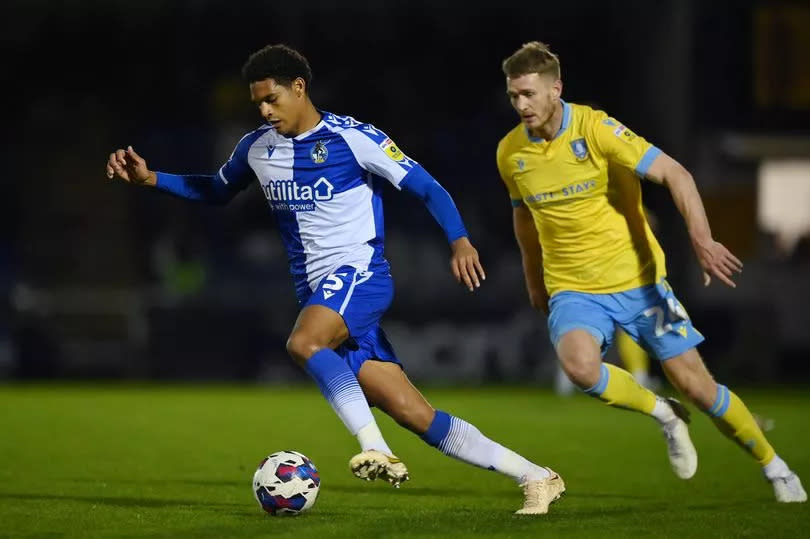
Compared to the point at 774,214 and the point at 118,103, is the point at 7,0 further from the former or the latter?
the point at 774,214

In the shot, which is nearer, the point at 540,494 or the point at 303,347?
the point at 303,347

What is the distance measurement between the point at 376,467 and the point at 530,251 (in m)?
1.97

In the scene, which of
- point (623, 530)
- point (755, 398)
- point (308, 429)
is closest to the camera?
point (623, 530)

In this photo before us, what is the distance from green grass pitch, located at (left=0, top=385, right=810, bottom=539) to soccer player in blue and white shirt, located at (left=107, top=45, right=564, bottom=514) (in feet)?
1.19

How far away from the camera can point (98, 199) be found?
20266 mm

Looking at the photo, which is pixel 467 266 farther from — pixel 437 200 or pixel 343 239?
pixel 343 239

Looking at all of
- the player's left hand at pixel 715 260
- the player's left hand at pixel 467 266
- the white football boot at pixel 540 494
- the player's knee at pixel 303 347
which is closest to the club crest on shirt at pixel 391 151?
the player's left hand at pixel 467 266

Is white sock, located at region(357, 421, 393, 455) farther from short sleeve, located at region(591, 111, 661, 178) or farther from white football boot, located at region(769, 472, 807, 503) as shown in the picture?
white football boot, located at region(769, 472, 807, 503)

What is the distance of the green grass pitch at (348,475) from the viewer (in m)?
5.51

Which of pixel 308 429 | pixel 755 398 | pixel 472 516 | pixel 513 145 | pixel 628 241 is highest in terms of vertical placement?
pixel 513 145

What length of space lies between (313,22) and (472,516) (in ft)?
50.8

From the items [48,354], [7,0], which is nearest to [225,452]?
[48,354]

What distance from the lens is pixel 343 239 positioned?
5.87m

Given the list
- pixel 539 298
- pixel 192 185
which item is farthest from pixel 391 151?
pixel 539 298
